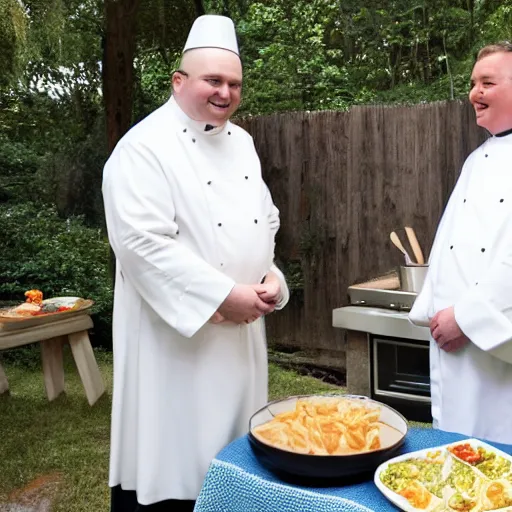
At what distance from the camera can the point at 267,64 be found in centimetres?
653

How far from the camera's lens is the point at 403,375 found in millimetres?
2312

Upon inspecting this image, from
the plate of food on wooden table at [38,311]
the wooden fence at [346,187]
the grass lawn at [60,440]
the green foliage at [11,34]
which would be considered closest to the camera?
the grass lawn at [60,440]

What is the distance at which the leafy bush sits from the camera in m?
5.39

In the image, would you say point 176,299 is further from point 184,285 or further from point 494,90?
point 494,90

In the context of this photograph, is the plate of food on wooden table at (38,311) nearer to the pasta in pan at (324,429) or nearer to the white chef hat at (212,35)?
the white chef hat at (212,35)

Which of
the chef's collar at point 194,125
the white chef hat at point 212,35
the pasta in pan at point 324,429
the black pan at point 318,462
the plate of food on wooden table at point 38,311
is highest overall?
the white chef hat at point 212,35

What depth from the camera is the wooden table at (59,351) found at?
3568mm

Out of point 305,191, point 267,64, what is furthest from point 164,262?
point 267,64

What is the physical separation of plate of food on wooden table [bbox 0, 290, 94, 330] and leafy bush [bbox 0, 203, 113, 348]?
1383 millimetres

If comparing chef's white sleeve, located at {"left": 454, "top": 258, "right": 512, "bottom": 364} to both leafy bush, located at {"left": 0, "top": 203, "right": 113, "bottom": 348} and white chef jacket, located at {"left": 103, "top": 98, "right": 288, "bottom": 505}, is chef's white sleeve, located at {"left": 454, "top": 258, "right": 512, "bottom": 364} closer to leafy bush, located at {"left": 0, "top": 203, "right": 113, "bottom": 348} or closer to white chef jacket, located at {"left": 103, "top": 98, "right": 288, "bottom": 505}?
white chef jacket, located at {"left": 103, "top": 98, "right": 288, "bottom": 505}

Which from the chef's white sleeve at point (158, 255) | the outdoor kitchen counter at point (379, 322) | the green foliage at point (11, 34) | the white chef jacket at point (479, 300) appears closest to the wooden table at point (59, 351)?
the outdoor kitchen counter at point (379, 322)

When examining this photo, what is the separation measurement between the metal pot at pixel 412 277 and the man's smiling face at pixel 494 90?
2.17 ft

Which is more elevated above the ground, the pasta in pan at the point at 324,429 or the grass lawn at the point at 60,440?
the pasta in pan at the point at 324,429

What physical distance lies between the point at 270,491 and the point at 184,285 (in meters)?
0.59
